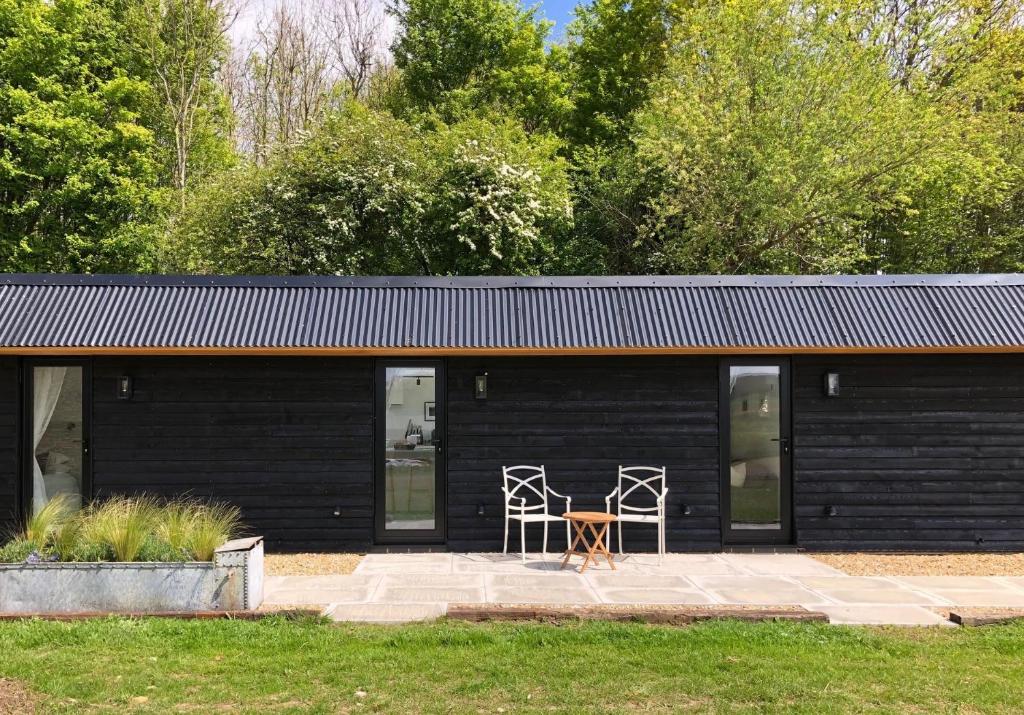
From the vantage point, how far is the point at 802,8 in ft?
57.1

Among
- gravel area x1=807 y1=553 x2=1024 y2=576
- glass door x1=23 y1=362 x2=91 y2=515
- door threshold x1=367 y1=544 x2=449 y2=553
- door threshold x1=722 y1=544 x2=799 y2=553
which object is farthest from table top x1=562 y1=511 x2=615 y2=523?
glass door x1=23 y1=362 x2=91 y2=515

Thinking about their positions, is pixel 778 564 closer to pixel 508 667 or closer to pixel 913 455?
pixel 913 455

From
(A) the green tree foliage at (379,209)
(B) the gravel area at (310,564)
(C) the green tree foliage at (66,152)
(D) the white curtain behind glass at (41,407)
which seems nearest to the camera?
(B) the gravel area at (310,564)

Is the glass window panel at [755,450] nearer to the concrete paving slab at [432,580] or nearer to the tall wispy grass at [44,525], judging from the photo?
the concrete paving slab at [432,580]

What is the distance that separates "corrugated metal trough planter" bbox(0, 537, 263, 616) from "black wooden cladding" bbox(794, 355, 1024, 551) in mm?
5545

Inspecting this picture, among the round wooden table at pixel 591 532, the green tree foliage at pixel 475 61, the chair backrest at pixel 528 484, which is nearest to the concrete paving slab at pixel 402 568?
the chair backrest at pixel 528 484

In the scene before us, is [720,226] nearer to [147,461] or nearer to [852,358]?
[852,358]

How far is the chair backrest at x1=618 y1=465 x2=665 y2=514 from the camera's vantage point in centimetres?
809

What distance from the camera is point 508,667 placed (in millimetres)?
4590

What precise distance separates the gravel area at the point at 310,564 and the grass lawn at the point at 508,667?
68.1 inches

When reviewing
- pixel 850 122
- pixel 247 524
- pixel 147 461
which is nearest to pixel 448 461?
pixel 247 524

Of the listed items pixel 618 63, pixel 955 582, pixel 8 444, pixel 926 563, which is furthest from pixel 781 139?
pixel 8 444

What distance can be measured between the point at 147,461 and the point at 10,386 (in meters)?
Answer: 1.55

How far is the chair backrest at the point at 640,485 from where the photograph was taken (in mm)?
8086
